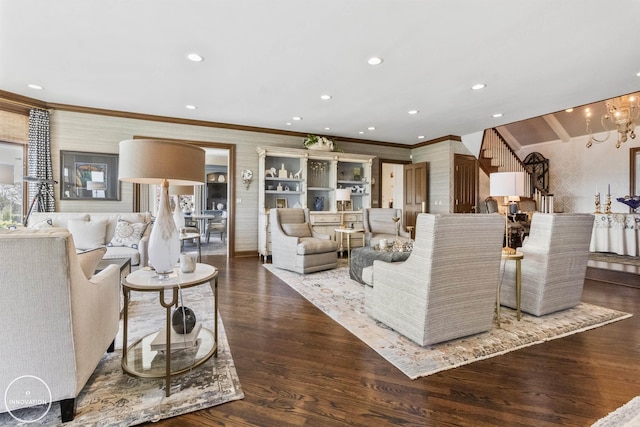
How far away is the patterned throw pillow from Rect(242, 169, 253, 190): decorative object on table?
2.19 meters

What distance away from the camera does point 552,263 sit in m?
2.68

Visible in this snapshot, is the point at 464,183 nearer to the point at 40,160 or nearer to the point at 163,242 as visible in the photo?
the point at 163,242

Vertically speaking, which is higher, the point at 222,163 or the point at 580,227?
the point at 222,163

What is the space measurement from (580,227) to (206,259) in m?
5.48

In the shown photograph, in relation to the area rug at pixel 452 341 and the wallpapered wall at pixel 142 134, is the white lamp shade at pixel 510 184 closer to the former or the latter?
the area rug at pixel 452 341

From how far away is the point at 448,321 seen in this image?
2.17m

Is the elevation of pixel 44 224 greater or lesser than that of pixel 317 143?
lesser

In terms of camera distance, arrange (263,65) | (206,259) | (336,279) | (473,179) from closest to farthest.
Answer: (263,65) < (336,279) < (206,259) < (473,179)

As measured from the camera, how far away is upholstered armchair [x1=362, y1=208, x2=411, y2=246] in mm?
5312

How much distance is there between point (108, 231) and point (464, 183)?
22.4ft

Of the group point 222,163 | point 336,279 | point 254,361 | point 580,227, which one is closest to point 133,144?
point 254,361

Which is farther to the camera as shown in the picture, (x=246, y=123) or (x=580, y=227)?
(x=246, y=123)

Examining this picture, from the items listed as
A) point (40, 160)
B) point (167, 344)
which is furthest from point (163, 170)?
point (40, 160)

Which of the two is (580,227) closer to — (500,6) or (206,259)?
(500,6)
